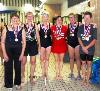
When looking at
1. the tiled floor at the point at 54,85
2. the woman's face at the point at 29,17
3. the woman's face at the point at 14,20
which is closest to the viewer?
the woman's face at the point at 14,20

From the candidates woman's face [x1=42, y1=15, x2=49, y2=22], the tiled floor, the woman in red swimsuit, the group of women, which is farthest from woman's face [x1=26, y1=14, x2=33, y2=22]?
the tiled floor

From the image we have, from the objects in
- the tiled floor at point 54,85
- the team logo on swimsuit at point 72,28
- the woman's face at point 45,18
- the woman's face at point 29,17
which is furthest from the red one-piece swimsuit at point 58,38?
the woman's face at point 29,17

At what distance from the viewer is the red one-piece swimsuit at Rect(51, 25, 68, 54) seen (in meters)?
7.23

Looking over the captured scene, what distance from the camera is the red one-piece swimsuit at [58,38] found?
7.23 metres

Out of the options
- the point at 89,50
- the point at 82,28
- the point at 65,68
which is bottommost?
the point at 65,68

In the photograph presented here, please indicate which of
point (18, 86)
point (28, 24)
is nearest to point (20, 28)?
point (28, 24)

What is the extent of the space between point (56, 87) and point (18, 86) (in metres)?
0.84

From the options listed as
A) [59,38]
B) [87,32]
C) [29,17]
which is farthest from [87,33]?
[29,17]

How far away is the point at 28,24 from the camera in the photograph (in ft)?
21.6

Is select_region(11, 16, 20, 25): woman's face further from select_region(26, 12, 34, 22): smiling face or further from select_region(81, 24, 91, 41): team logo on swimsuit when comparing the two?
select_region(81, 24, 91, 41): team logo on swimsuit

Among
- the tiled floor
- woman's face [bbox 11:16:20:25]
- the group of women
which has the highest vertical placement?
woman's face [bbox 11:16:20:25]

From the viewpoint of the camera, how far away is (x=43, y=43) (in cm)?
711

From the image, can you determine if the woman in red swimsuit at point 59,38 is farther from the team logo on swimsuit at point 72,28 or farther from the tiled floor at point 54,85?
the tiled floor at point 54,85

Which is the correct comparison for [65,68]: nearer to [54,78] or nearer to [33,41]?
[54,78]
